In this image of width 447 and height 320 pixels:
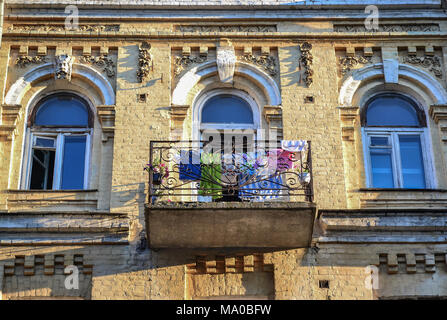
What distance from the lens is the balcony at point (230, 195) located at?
1276 cm

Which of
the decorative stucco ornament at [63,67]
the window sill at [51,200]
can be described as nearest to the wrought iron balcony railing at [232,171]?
the window sill at [51,200]

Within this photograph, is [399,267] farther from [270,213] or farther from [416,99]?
[416,99]

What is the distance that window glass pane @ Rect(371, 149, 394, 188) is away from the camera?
1473 centimetres

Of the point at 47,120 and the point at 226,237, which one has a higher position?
the point at 47,120

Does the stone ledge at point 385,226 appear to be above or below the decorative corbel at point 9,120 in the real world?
below

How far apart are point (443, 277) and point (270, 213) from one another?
301cm

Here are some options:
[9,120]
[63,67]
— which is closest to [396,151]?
[63,67]

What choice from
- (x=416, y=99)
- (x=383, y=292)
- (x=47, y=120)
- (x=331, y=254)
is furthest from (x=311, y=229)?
(x=47, y=120)

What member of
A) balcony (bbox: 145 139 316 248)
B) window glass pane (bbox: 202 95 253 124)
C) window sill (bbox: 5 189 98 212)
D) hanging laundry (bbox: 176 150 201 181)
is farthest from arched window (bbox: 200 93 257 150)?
window sill (bbox: 5 189 98 212)

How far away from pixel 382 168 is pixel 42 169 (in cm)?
595

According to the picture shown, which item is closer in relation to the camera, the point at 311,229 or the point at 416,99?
the point at 311,229

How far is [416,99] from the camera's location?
15492 millimetres

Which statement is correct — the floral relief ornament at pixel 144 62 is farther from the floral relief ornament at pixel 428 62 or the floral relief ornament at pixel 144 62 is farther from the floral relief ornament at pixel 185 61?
the floral relief ornament at pixel 428 62

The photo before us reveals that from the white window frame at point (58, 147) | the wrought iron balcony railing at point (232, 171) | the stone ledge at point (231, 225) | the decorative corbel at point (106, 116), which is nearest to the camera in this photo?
the stone ledge at point (231, 225)
